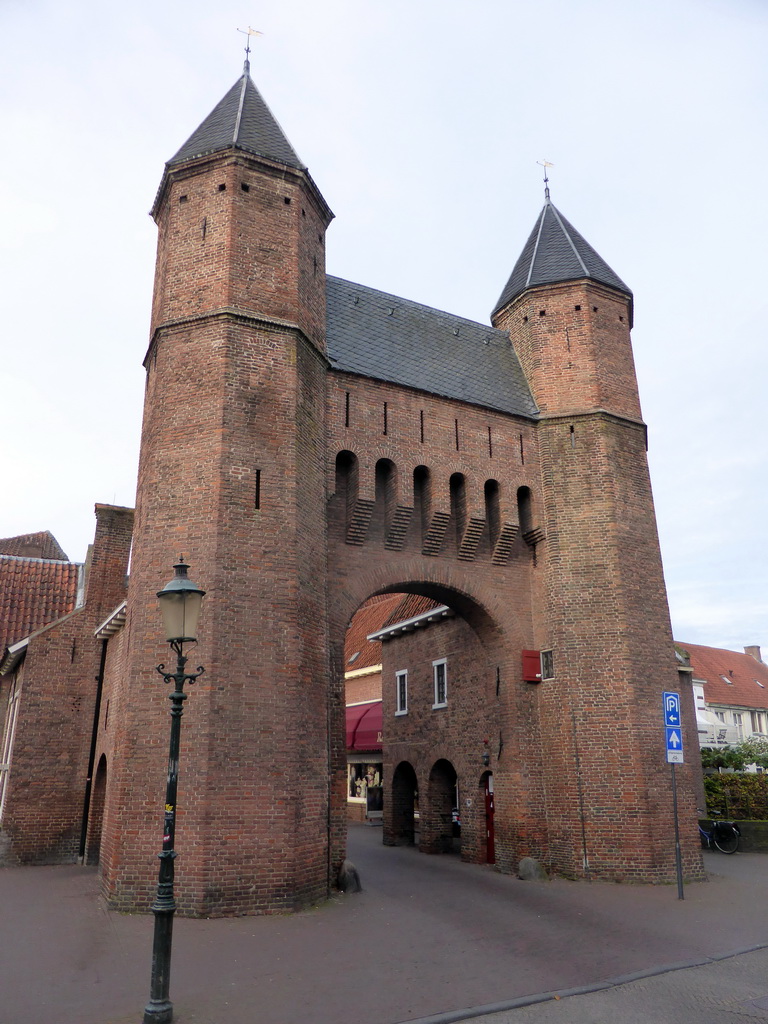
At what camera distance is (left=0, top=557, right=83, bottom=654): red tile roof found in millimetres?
22719

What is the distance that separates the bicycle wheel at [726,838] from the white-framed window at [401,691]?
33.1ft

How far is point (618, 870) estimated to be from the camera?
1554cm

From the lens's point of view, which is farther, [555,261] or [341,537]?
[555,261]

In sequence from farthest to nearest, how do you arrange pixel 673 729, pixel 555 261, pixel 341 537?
1. pixel 555 261
2. pixel 341 537
3. pixel 673 729

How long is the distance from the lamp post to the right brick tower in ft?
35.8

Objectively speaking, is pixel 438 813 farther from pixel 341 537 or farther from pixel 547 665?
pixel 341 537

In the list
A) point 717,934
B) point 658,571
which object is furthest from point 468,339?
point 717,934

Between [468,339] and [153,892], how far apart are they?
49.2 ft

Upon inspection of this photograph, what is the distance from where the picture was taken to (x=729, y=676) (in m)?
49.3

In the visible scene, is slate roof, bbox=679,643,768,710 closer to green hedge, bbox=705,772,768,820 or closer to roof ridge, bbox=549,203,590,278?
green hedge, bbox=705,772,768,820

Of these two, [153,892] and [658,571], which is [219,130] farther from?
[153,892]

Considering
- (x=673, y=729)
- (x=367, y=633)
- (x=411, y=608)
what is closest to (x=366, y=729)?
(x=411, y=608)

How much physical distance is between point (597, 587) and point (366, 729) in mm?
16824

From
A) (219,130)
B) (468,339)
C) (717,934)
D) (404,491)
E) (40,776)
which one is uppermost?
(219,130)
